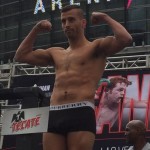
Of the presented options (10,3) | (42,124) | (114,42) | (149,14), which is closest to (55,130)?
(42,124)

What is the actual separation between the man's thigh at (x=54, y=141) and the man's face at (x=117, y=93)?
1137 cm

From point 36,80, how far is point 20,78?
0.52m

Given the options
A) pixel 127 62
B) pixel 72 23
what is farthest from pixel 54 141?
pixel 127 62

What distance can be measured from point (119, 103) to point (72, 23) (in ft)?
37.2

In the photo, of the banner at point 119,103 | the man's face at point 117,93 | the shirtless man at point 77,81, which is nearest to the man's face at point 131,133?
the shirtless man at point 77,81

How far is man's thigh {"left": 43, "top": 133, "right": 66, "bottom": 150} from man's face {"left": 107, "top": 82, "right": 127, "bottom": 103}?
11.4 metres

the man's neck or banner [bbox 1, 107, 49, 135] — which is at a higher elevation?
the man's neck

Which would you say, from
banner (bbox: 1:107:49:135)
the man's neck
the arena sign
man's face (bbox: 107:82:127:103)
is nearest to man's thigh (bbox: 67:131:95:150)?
banner (bbox: 1:107:49:135)

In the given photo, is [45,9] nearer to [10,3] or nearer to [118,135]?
[10,3]

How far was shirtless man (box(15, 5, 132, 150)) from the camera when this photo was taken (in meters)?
→ 4.26

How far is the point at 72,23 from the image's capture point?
4.44 m

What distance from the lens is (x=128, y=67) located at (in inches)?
640

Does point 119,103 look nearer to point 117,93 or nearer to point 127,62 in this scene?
point 117,93

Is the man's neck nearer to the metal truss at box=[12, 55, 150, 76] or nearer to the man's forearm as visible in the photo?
the man's forearm
